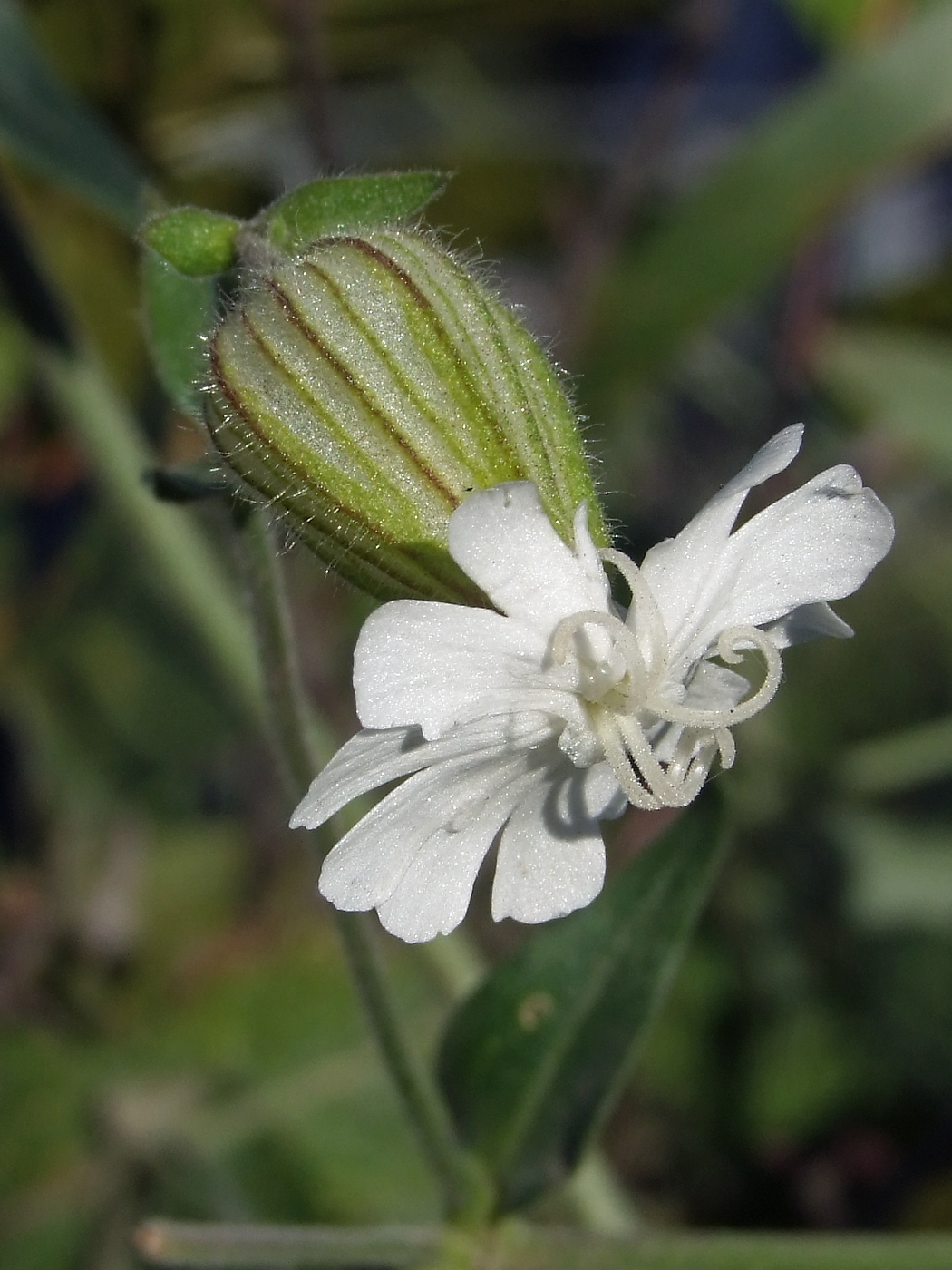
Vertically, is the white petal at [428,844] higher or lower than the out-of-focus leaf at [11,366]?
lower

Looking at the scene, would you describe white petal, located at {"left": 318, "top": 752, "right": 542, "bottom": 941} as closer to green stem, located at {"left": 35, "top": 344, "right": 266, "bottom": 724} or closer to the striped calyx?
the striped calyx

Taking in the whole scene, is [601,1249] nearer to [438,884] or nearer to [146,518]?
[438,884]

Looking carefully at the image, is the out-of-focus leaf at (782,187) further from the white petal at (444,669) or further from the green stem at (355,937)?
the white petal at (444,669)

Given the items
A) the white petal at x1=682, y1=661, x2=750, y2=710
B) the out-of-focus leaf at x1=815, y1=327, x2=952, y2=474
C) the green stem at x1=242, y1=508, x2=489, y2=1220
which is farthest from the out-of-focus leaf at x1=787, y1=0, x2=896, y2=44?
the white petal at x1=682, y1=661, x2=750, y2=710

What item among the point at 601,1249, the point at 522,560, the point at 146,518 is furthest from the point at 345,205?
the point at 601,1249

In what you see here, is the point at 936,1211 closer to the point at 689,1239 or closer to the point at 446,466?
the point at 689,1239

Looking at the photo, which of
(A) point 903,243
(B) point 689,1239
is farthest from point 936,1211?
(A) point 903,243

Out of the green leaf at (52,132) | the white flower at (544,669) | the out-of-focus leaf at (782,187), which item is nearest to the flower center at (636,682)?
the white flower at (544,669)
